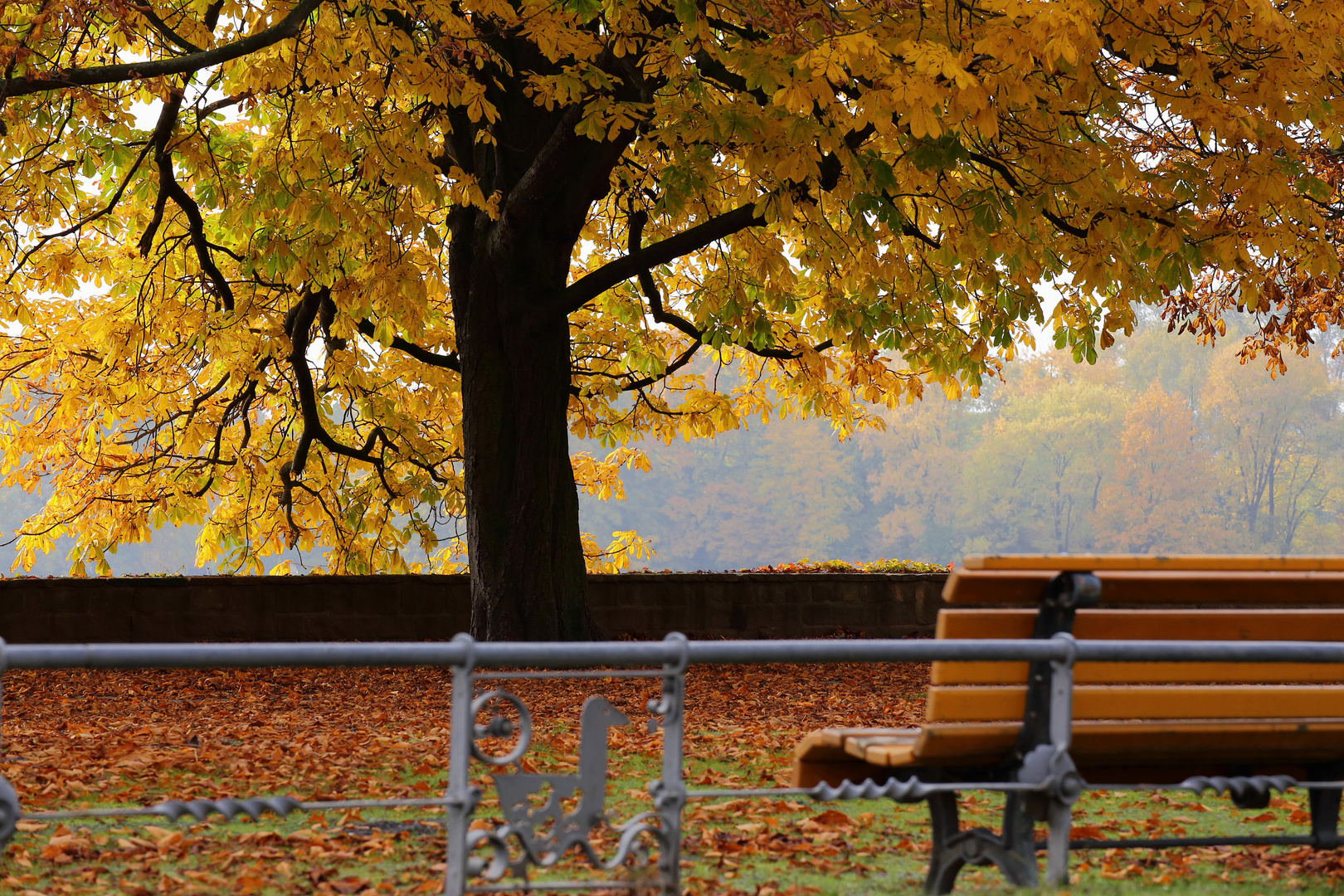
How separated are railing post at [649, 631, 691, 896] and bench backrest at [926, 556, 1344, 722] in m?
0.62

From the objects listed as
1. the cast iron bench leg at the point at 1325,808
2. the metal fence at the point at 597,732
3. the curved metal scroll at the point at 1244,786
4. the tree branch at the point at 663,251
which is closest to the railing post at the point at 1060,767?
the metal fence at the point at 597,732

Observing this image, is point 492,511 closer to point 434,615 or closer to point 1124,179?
point 434,615

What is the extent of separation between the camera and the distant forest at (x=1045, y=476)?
59.0m

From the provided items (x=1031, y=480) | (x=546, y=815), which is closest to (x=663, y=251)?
(x=546, y=815)

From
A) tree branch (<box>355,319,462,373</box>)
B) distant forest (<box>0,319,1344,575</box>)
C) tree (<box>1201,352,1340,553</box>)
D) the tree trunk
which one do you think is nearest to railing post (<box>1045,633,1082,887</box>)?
the tree trunk

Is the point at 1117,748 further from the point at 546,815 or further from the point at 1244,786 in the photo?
the point at 546,815

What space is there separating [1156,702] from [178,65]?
20.4 feet

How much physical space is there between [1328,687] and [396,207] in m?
7.57

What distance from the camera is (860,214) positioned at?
853 centimetres

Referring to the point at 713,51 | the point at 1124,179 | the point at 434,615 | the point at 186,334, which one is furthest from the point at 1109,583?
the point at 186,334

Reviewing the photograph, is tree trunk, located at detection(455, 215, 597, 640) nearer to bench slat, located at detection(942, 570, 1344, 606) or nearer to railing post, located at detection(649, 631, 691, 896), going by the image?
railing post, located at detection(649, 631, 691, 896)

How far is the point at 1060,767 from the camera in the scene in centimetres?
325

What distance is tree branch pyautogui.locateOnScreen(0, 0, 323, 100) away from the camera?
7219 mm

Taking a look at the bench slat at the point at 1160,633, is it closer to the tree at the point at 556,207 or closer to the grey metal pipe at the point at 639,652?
the grey metal pipe at the point at 639,652
